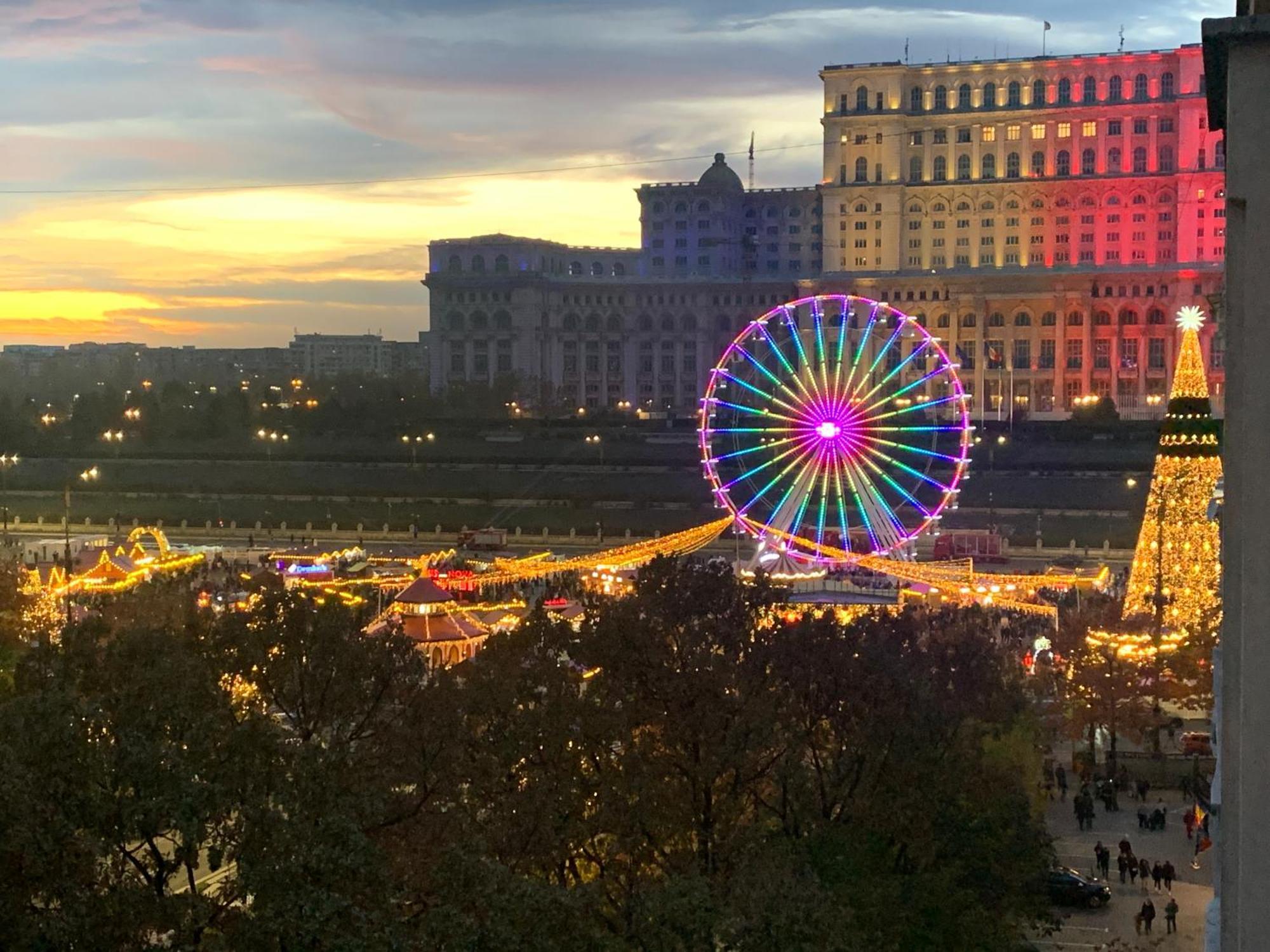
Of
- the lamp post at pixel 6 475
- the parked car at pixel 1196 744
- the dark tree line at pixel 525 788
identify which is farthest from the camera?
the lamp post at pixel 6 475

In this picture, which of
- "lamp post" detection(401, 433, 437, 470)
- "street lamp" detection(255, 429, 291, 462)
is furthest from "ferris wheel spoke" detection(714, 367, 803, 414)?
"street lamp" detection(255, 429, 291, 462)

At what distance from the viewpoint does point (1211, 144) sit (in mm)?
67188

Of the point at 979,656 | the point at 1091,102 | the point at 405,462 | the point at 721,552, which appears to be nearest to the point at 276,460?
the point at 405,462

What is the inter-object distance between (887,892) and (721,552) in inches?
1233

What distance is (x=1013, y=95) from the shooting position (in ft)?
230

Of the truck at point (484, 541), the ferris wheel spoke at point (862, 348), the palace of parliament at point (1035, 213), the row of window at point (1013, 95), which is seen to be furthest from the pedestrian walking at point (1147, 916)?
the row of window at point (1013, 95)

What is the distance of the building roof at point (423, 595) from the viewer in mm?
26266

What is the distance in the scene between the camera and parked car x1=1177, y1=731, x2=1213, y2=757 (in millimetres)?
22875

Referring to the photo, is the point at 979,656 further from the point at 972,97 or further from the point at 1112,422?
the point at 972,97

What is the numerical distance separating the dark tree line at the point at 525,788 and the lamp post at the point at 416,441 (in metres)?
44.5

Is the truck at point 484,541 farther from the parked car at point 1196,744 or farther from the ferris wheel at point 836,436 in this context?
the parked car at point 1196,744

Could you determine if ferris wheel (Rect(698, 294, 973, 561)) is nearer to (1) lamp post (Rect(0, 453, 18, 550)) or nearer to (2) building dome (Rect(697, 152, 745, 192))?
(1) lamp post (Rect(0, 453, 18, 550))

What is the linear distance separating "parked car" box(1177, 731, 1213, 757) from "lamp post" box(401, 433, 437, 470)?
39043 millimetres

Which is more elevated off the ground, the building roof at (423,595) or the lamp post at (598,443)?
the lamp post at (598,443)
